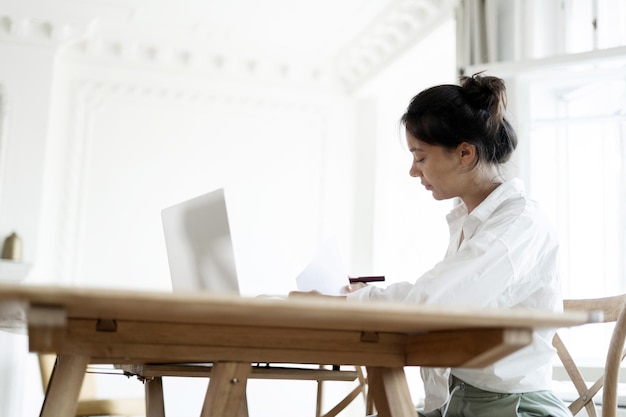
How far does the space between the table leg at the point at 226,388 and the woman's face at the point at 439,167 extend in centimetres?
75

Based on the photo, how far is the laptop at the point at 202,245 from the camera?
5.67 feet

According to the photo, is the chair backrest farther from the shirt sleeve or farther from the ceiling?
the ceiling

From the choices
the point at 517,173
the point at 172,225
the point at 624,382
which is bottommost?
the point at 624,382

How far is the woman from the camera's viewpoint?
1.38 meters

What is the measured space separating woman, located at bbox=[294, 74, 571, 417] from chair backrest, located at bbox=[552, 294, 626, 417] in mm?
120

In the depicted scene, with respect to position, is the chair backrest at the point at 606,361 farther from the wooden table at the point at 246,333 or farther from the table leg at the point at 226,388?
the table leg at the point at 226,388

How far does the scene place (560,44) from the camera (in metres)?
3.66

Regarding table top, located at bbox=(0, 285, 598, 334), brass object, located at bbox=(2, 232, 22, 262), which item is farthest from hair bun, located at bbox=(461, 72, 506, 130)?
brass object, located at bbox=(2, 232, 22, 262)

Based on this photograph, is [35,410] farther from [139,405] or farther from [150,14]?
[150,14]

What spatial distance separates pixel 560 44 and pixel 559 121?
401 mm

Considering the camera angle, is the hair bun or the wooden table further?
the hair bun

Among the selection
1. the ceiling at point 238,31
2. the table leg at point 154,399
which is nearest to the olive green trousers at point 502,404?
the table leg at point 154,399

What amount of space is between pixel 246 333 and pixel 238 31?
416 cm

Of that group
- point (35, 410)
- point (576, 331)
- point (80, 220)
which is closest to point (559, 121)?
point (576, 331)
